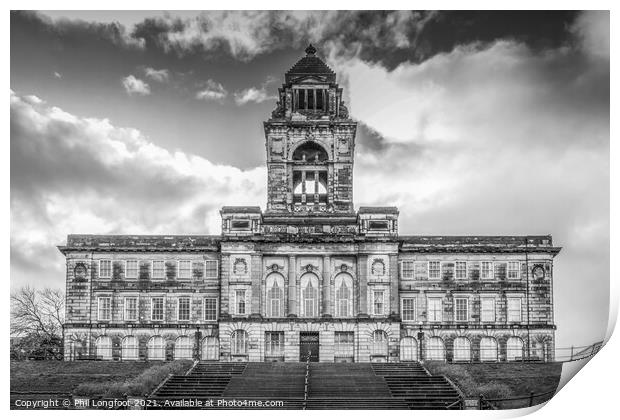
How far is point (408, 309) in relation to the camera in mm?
68938

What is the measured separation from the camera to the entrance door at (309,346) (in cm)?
6662

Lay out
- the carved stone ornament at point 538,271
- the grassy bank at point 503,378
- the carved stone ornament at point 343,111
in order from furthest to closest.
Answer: the carved stone ornament at point 343,111 < the carved stone ornament at point 538,271 < the grassy bank at point 503,378

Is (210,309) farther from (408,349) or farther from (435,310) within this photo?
(435,310)

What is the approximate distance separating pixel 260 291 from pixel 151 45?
1772 centimetres

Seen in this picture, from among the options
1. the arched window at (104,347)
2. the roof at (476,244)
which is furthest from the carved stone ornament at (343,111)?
the arched window at (104,347)

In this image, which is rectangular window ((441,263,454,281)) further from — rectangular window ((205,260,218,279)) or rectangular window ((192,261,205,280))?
rectangular window ((192,261,205,280))

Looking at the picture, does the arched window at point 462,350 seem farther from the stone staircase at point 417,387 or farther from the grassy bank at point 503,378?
the stone staircase at point 417,387

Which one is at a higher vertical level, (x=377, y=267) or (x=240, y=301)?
(x=377, y=267)

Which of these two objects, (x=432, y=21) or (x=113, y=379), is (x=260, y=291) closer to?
(x=113, y=379)

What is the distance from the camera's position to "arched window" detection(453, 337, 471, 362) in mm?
68188

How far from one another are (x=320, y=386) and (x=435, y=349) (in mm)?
14463

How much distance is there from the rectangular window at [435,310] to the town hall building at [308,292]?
0.08 m

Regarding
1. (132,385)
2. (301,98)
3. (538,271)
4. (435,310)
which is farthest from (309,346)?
(132,385)

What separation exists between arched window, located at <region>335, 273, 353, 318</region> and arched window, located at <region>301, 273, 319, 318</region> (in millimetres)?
1196
